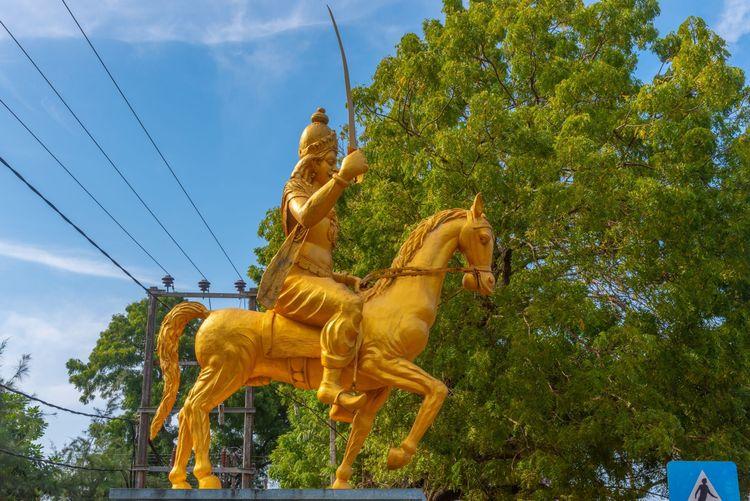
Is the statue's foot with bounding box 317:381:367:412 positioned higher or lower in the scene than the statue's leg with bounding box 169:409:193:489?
higher

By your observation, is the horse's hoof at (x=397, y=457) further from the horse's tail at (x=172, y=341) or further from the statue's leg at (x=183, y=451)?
the horse's tail at (x=172, y=341)

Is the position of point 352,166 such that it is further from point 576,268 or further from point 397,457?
point 576,268

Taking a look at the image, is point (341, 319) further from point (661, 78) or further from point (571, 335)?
point (661, 78)

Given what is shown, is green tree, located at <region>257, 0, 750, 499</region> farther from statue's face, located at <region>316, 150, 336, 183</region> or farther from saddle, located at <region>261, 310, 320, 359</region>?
saddle, located at <region>261, 310, 320, 359</region>

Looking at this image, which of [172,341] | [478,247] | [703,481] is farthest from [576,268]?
[703,481]

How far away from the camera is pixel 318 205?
22.6 ft

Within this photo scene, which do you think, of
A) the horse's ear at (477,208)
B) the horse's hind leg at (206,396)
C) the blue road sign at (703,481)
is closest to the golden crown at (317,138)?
the horse's ear at (477,208)

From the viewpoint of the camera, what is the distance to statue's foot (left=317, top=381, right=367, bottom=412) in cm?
658

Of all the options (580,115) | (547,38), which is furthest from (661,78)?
(580,115)

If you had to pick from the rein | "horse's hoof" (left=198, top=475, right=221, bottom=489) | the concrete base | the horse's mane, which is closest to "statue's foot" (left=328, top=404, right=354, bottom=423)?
the concrete base

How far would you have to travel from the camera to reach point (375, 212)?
46.0 feet

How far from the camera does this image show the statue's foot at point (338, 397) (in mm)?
6578

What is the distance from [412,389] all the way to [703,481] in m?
2.52

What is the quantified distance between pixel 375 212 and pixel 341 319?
7.46 meters
